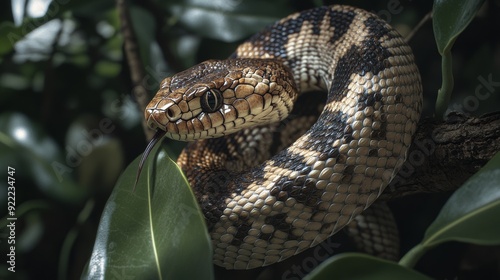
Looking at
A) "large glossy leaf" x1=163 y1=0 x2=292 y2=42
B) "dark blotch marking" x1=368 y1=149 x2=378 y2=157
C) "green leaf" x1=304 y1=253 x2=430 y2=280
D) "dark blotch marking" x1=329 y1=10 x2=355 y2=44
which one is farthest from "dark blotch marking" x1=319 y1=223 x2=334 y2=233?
"large glossy leaf" x1=163 y1=0 x2=292 y2=42

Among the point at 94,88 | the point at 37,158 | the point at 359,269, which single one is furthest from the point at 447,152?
the point at 94,88

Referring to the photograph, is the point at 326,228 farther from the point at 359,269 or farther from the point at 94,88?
the point at 94,88

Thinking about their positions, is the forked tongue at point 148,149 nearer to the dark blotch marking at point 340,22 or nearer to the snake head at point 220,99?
the snake head at point 220,99

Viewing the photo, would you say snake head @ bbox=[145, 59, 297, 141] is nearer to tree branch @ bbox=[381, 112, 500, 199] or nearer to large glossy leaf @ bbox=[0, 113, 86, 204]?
tree branch @ bbox=[381, 112, 500, 199]

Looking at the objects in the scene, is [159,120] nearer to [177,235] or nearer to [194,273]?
[177,235]

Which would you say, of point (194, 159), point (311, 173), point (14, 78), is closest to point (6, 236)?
point (14, 78)

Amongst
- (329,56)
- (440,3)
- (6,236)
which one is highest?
(440,3)

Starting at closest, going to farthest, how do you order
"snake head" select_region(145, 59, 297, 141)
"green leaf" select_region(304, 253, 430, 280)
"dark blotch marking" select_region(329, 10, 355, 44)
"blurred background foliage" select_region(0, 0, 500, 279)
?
"green leaf" select_region(304, 253, 430, 280)
"snake head" select_region(145, 59, 297, 141)
"dark blotch marking" select_region(329, 10, 355, 44)
"blurred background foliage" select_region(0, 0, 500, 279)
